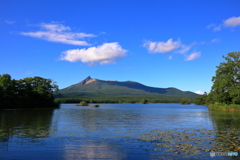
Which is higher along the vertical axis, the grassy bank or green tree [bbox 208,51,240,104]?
green tree [bbox 208,51,240,104]

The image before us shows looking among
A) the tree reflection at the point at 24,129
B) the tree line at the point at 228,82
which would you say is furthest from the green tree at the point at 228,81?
the tree reflection at the point at 24,129

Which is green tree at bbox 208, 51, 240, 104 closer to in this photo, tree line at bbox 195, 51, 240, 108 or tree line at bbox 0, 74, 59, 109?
tree line at bbox 195, 51, 240, 108

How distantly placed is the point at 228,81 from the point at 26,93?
7513 centimetres

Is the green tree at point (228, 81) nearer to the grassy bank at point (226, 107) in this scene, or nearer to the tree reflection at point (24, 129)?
the grassy bank at point (226, 107)

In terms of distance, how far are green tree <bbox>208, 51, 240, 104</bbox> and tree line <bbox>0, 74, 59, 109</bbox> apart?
68.8 m

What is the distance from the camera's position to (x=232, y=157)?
13992 millimetres

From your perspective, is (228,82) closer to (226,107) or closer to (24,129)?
(226,107)

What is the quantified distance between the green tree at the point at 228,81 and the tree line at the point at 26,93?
226ft

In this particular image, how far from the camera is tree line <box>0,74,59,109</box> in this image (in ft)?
283

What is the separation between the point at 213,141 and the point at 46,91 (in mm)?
92519

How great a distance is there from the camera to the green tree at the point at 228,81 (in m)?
70.8

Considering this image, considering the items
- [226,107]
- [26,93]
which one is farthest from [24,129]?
[26,93]

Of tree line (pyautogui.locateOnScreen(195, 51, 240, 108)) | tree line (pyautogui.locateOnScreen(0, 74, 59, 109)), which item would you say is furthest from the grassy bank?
tree line (pyautogui.locateOnScreen(0, 74, 59, 109))

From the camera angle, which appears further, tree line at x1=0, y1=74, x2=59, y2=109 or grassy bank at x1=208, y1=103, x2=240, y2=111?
tree line at x1=0, y1=74, x2=59, y2=109
